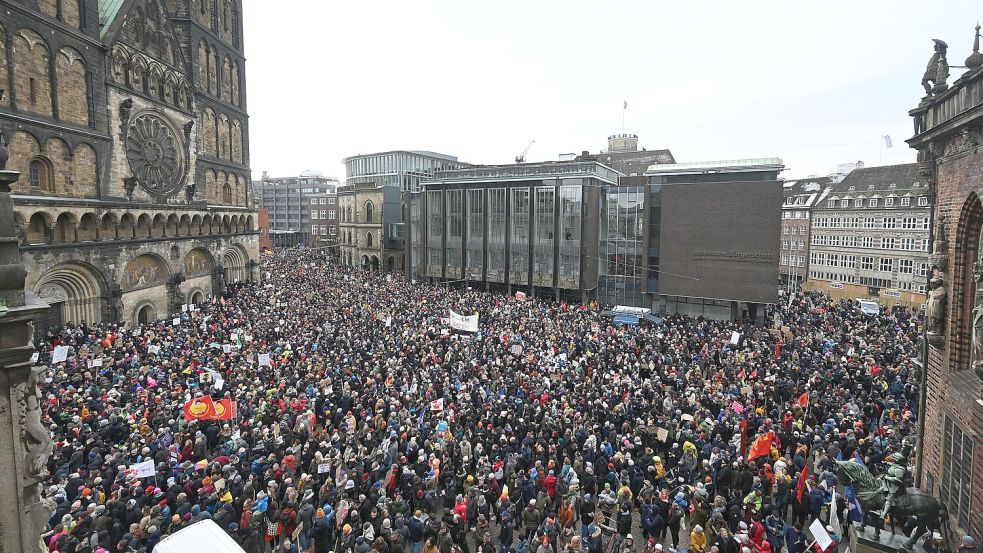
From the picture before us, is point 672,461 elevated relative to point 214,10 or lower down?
lower down

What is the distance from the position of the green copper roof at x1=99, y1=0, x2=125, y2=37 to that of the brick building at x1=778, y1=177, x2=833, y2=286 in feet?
236

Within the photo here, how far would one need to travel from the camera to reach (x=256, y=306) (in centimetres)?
3506

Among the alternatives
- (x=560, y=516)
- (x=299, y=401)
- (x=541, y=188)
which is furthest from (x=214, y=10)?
(x=560, y=516)

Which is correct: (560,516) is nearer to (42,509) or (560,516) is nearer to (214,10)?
(42,509)

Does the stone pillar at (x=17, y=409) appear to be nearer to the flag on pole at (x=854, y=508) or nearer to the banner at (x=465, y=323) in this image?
the flag on pole at (x=854, y=508)

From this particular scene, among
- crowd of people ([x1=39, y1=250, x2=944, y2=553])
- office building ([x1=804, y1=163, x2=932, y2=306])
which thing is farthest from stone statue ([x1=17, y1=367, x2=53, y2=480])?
office building ([x1=804, y1=163, x2=932, y2=306])

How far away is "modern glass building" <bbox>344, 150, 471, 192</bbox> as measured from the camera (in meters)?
75.3

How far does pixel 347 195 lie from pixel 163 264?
1686 inches

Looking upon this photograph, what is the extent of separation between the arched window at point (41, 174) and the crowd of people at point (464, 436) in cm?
761

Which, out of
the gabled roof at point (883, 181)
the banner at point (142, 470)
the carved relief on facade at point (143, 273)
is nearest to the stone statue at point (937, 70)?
the banner at point (142, 470)

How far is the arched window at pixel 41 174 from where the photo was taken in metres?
25.7

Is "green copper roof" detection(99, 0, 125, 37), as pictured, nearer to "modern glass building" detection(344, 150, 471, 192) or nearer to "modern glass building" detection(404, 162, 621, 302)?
"modern glass building" detection(404, 162, 621, 302)

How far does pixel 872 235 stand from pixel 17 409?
239 ft

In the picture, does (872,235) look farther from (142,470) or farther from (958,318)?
(142,470)
